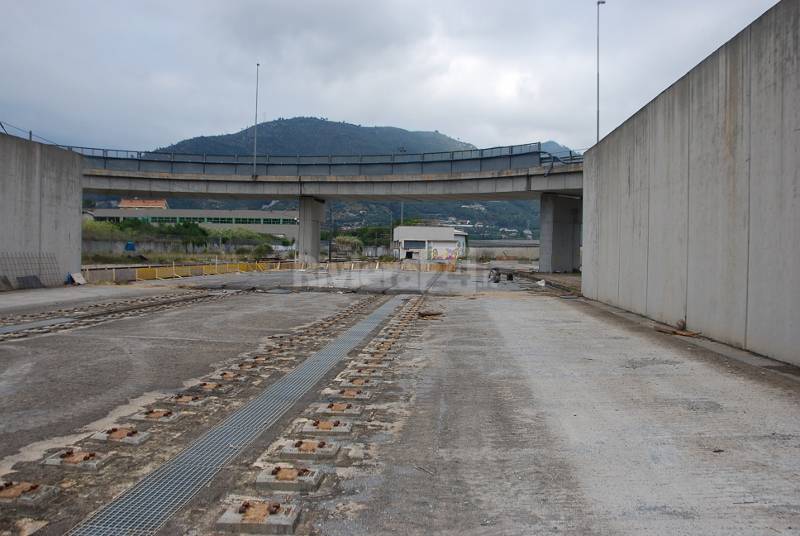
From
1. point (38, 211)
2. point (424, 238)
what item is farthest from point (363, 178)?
point (424, 238)

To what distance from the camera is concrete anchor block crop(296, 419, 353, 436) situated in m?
5.57

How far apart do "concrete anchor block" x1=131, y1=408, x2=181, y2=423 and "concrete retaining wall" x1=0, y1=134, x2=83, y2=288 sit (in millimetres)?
20111

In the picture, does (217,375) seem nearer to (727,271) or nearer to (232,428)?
(232,428)

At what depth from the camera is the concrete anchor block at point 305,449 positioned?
4911mm

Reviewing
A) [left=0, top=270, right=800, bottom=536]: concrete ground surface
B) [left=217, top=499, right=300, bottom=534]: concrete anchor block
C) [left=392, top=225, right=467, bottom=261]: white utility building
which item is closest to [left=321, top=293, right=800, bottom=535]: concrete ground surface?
[left=0, top=270, right=800, bottom=536]: concrete ground surface

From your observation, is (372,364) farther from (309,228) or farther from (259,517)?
(309,228)

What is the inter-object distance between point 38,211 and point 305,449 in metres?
24.1

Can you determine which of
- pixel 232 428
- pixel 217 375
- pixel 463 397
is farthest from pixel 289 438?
pixel 217 375

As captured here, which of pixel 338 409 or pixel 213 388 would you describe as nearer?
pixel 338 409

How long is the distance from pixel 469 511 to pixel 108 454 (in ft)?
10.1

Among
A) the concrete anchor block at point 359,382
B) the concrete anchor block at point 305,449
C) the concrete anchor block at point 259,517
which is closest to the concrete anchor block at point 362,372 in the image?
the concrete anchor block at point 359,382

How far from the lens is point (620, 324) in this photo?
14508 millimetres

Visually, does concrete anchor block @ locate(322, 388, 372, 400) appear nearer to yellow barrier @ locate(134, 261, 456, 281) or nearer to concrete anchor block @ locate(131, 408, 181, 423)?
concrete anchor block @ locate(131, 408, 181, 423)

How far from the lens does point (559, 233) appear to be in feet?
152
